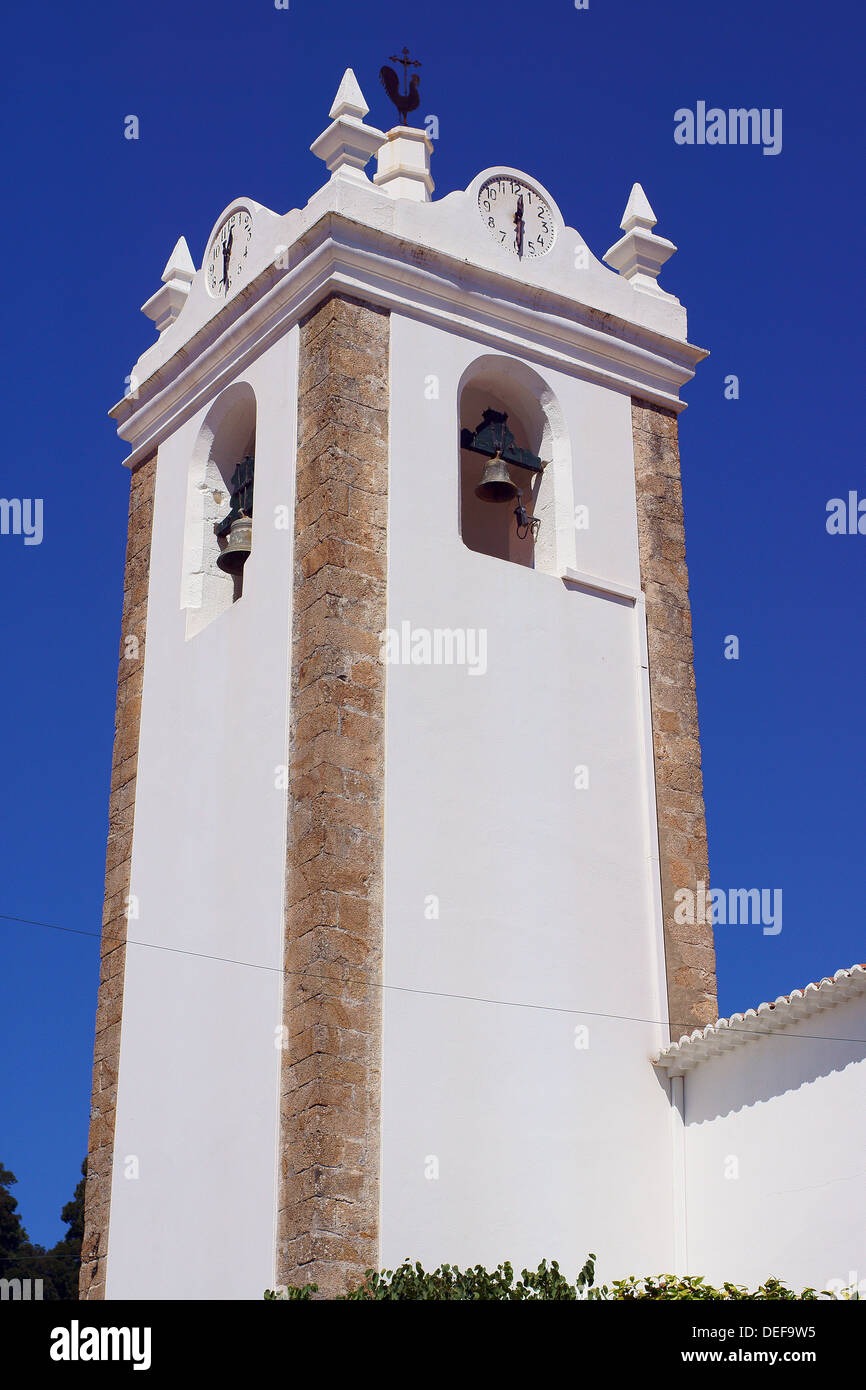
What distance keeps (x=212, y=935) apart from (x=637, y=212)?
622 cm

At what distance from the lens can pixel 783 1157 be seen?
1101cm

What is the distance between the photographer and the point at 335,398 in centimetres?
1241

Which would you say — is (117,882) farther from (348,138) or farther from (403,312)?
(348,138)

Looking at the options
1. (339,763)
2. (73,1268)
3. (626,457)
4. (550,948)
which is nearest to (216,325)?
(626,457)

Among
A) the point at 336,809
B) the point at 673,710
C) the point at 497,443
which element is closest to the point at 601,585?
the point at 673,710

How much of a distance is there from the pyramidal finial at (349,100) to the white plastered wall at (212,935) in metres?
1.55

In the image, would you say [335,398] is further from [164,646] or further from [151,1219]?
[151,1219]

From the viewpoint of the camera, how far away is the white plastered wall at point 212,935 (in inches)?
449

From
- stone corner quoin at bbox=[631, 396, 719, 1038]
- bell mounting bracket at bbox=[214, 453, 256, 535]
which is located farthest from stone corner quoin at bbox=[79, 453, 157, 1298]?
stone corner quoin at bbox=[631, 396, 719, 1038]

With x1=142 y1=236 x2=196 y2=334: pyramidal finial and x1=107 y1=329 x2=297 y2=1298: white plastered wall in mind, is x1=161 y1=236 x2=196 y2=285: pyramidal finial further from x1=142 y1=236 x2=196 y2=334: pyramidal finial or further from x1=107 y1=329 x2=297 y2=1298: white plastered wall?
x1=107 y1=329 x2=297 y2=1298: white plastered wall

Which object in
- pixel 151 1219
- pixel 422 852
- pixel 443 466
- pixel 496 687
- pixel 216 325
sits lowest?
pixel 151 1219

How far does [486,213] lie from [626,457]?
1.89 metres

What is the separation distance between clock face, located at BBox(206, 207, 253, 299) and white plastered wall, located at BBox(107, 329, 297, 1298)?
85 cm

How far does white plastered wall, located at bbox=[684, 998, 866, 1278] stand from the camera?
10.5 m
